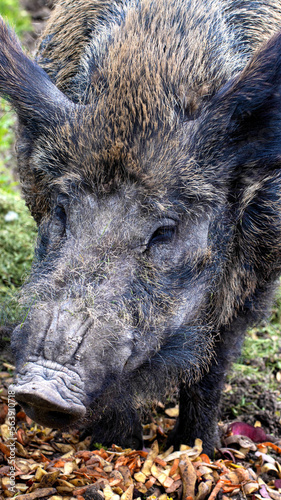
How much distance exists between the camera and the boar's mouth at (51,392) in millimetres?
2668

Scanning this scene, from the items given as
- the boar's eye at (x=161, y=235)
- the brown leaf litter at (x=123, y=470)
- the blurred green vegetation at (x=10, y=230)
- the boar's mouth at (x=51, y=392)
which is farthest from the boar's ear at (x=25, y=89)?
the brown leaf litter at (x=123, y=470)

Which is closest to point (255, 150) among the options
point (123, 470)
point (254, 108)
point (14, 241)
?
point (254, 108)

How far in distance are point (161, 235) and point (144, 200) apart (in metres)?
0.24

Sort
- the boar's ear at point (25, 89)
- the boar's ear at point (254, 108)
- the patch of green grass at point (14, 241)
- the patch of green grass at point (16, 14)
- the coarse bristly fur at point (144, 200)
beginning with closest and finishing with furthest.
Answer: the coarse bristly fur at point (144, 200) → the boar's ear at point (254, 108) → the boar's ear at point (25, 89) → the patch of green grass at point (14, 241) → the patch of green grass at point (16, 14)

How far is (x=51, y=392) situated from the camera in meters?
2.66

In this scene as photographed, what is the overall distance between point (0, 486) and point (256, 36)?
131 inches

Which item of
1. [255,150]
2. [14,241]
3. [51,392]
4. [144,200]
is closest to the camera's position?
[51,392]

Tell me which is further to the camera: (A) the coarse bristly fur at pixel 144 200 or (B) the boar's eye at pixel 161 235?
(B) the boar's eye at pixel 161 235

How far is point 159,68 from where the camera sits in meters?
3.39

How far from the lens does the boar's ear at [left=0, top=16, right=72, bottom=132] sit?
350 centimetres

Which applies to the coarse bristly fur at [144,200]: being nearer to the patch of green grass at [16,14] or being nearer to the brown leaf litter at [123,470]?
the brown leaf litter at [123,470]

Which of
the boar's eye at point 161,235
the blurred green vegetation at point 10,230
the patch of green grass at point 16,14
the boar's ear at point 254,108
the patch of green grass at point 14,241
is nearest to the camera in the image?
the boar's ear at point 254,108

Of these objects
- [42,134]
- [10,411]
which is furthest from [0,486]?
[42,134]

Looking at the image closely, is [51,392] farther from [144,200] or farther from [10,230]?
[10,230]
